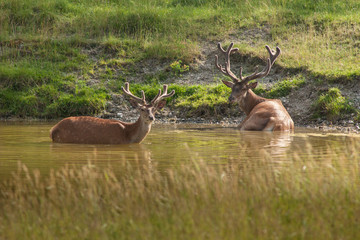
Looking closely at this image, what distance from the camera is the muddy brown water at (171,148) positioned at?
9.13 meters

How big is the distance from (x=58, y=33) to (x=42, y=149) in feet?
34.8

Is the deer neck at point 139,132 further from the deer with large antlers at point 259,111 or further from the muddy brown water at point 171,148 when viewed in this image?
the deer with large antlers at point 259,111

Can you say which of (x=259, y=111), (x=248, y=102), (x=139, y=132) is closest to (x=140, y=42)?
(x=248, y=102)

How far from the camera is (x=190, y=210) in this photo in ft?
19.0

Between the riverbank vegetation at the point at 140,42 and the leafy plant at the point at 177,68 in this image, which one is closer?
the riverbank vegetation at the point at 140,42

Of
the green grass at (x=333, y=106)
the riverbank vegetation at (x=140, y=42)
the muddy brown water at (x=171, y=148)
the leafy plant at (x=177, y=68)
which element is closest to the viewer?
the muddy brown water at (x=171, y=148)

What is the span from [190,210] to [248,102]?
956 centimetres

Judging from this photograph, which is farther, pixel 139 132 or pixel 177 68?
pixel 177 68

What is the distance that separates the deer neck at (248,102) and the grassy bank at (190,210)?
781 centimetres

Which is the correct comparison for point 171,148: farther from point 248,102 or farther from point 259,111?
point 248,102

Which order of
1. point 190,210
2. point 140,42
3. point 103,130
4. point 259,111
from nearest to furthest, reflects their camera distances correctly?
point 190,210
point 103,130
point 259,111
point 140,42

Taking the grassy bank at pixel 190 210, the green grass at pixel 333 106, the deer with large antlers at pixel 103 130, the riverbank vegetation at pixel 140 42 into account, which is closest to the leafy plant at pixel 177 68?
the riverbank vegetation at pixel 140 42

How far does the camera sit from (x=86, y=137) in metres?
11.7

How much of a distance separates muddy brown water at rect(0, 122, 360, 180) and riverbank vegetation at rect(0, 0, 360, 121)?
Result: 2.70 m
